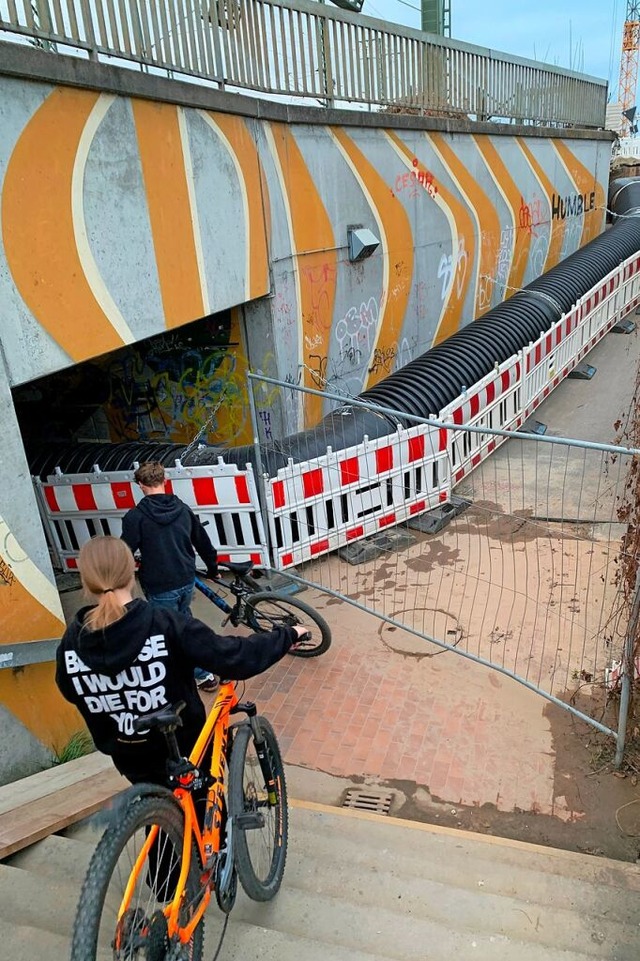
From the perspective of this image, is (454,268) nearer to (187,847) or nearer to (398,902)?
(398,902)

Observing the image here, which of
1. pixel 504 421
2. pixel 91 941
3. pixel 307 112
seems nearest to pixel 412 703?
pixel 91 941

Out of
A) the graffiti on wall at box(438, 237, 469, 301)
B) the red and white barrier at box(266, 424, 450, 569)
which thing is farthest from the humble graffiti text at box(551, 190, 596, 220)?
the red and white barrier at box(266, 424, 450, 569)

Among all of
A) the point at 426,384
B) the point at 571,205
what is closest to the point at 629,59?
the point at 571,205

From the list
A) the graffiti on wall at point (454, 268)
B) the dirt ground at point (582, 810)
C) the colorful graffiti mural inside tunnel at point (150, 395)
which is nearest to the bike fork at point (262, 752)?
the dirt ground at point (582, 810)

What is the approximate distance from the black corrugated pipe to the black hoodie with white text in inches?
151

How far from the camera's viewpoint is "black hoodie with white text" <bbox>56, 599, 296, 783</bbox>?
2262mm

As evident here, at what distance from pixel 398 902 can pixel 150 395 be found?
622 cm

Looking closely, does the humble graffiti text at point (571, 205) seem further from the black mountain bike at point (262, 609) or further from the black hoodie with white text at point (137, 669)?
the black hoodie with white text at point (137, 669)

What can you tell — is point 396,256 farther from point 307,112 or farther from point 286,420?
point 286,420

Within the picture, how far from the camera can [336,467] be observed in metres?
6.22

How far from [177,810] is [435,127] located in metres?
10.0

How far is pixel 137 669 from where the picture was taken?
2.31 metres

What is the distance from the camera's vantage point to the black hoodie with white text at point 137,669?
89.0 inches

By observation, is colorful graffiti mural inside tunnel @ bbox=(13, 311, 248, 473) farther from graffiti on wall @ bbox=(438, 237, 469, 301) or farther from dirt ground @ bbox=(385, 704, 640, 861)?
dirt ground @ bbox=(385, 704, 640, 861)
